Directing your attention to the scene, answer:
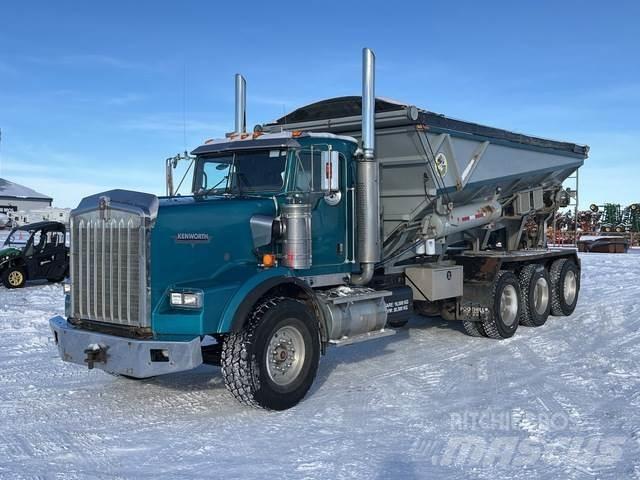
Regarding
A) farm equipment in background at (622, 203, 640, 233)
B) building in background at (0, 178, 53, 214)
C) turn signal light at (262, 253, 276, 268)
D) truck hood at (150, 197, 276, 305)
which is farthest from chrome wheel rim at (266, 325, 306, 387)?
building in background at (0, 178, 53, 214)

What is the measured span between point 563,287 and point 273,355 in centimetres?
790

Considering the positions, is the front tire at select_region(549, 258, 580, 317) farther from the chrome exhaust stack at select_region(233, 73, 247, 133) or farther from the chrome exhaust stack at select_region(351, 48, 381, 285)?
the chrome exhaust stack at select_region(233, 73, 247, 133)

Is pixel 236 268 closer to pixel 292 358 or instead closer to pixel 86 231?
pixel 292 358

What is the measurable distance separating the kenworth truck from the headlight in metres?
0.01

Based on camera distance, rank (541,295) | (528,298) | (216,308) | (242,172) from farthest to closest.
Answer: (541,295)
(528,298)
(242,172)
(216,308)

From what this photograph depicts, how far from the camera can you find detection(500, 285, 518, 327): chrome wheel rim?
1034 centimetres

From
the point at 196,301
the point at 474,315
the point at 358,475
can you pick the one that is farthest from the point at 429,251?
the point at 358,475

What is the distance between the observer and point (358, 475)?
446 cm

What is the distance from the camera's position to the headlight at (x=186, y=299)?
18.3ft

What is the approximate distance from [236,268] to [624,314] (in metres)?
8.88

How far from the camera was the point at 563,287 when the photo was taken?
12242 mm

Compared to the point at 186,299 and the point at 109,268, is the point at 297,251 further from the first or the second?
the point at 109,268

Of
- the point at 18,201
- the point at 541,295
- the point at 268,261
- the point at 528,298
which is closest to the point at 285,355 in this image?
the point at 268,261

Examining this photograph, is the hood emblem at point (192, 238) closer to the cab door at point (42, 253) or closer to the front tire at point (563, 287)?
the front tire at point (563, 287)
